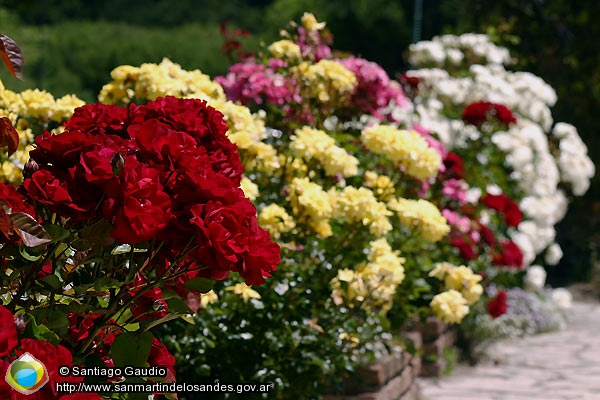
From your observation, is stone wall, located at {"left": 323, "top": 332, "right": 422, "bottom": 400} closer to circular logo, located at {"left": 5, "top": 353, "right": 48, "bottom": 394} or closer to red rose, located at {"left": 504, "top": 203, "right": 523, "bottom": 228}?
red rose, located at {"left": 504, "top": 203, "right": 523, "bottom": 228}

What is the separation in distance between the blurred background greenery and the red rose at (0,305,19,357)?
9.72 ft

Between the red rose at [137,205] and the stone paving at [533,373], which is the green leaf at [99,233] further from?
the stone paving at [533,373]

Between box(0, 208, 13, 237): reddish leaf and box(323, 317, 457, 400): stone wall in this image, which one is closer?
box(0, 208, 13, 237): reddish leaf

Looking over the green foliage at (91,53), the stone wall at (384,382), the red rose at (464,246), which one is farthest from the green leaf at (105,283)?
the green foliage at (91,53)

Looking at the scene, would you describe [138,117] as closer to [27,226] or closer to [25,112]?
[27,226]

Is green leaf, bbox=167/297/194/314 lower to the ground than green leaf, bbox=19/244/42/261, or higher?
lower

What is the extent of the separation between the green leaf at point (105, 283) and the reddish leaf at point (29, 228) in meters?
0.21

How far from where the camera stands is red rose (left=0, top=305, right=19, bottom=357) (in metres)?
1.54

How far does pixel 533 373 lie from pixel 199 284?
3.84 m

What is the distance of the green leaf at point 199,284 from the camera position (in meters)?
1.98

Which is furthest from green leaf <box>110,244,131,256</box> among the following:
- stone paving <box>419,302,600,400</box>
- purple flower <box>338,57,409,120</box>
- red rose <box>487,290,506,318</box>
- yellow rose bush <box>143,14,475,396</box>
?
red rose <box>487,290,506,318</box>

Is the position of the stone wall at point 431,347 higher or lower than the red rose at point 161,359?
lower

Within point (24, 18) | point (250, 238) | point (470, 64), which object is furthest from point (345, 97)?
point (24, 18)

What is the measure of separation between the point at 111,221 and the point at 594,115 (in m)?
8.16
